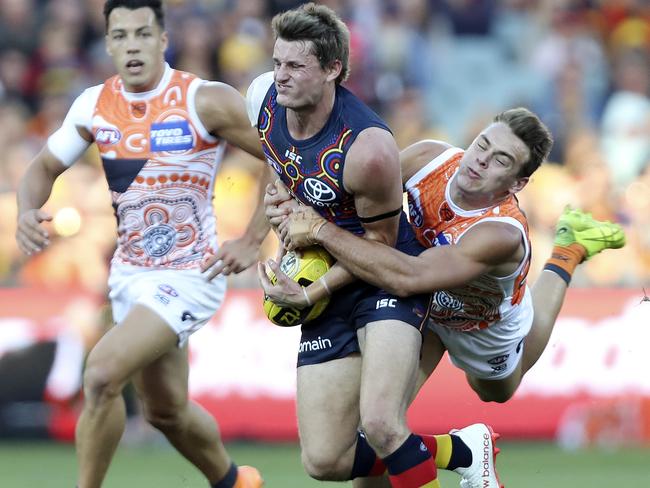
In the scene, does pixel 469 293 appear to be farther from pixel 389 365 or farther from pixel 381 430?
pixel 381 430

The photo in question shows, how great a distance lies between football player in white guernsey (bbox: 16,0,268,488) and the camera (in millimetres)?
7230

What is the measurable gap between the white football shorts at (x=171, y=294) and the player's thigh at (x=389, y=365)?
1.24 meters

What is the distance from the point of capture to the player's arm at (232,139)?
7.26 metres

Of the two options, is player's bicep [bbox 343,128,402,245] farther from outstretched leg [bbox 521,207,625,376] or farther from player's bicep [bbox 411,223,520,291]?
outstretched leg [bbox 521,207,625,376]

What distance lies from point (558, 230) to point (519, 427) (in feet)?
9.12

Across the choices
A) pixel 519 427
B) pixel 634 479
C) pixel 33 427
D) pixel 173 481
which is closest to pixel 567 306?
pixel 519 427

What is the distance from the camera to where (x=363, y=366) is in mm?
6293

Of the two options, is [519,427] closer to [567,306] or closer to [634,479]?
[567,306]

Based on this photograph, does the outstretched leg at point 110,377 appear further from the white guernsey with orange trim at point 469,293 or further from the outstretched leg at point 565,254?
the outstretched leg at point 565,254

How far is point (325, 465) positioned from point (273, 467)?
320 centimetres

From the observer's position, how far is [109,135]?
734 cm

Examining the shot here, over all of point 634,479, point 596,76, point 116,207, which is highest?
point 116,207

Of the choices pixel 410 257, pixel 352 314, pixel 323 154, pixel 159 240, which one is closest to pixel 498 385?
pixel 352 314

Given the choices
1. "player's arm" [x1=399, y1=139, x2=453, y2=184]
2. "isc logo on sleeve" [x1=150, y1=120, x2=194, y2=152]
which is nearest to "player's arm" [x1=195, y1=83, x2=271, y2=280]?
"isc logo on sleeve" [x1=150, y1=120, x2=194, y2=152]
